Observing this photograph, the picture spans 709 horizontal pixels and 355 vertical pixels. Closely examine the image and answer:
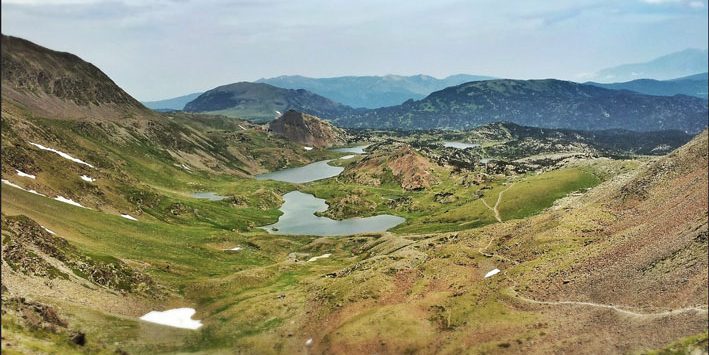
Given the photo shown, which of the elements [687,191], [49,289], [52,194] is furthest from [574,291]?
[52,194]

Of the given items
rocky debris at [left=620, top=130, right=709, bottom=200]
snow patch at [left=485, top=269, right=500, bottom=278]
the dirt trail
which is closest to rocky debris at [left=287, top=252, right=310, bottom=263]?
snow patch at [left=485, top=269, right=500, bottom=278]

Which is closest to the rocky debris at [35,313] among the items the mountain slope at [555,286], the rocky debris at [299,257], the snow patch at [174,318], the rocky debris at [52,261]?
the rocky debris at [52,261]

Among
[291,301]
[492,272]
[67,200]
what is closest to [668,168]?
[492,272]

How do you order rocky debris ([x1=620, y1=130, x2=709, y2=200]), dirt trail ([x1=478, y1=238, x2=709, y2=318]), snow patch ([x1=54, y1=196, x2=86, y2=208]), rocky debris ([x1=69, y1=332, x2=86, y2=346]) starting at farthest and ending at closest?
snow patch ([x1=54, y1=196, x2=86, y2=208]) → rocky debris ([x1=620, y1=130, x2=709, y2=200]) → rocky debris ([x1=69, y1=332, x2=86, y2=346]) → dirt trail ([x1=478, y1=238, x2=709, y2=318])

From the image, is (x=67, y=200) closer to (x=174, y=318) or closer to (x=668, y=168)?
(x=174, y=318)

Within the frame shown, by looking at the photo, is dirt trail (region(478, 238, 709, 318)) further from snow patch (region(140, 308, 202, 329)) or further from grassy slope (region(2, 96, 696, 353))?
snow patch (region(140, 308, 202, 329))

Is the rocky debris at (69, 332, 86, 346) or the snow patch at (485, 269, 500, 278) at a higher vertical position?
the rocky debris at (69, 332, 86, 346)
